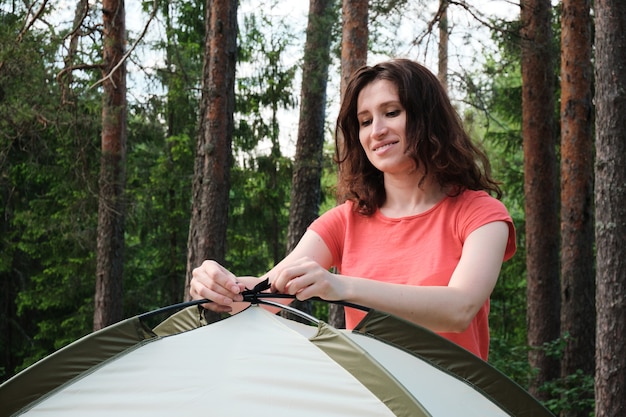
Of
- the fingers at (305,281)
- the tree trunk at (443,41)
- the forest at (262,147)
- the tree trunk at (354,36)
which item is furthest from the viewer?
the tree trunk at (443,41)

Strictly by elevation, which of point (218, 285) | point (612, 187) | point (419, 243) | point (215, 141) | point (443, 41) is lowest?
point (218, 285)

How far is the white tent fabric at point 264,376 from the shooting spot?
5.37 ft

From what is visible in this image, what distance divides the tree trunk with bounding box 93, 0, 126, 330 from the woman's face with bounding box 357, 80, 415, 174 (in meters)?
9.07

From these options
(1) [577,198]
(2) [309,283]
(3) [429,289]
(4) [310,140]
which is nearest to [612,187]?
(3) [429,289]

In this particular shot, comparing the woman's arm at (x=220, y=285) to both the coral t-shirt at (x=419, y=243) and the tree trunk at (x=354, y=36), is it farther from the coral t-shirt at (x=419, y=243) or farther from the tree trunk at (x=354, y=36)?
the tree trunk at (x=354, y=36)

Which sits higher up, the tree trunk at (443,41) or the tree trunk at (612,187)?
the tree trunk at (443,41)

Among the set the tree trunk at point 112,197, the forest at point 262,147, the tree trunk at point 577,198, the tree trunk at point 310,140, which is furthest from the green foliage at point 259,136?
the tree trunk at point 577,198

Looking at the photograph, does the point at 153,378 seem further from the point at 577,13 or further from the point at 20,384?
the point at 577,13

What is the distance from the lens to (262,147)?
560 inches

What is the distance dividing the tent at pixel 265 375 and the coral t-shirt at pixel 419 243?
236 millimetres

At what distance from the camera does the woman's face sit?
2.23 metres

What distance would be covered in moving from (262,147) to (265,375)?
1264 centimetres

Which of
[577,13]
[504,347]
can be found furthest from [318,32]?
[504,347]

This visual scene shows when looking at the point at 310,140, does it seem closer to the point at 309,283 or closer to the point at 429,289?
the point at 429,289
